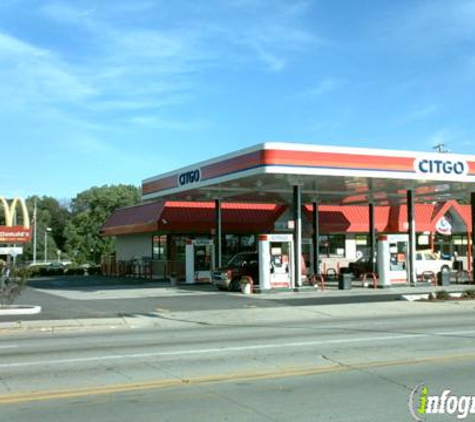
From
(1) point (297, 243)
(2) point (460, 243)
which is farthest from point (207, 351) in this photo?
(2) point (460, 243)

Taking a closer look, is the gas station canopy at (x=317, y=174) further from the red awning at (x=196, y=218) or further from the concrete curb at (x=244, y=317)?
the concrete curb at (x=244, y=317)

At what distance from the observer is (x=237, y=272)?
30719 mm

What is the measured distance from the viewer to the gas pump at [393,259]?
31.6 metres

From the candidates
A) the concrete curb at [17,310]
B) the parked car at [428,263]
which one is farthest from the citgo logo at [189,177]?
the parked car at [428,263]

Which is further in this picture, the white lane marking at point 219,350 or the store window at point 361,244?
the store window at point 361,244

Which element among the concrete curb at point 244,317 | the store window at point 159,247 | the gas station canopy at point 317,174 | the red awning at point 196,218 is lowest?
the concrete curb at point 244,317

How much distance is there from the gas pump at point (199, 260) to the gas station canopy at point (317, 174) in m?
2.75

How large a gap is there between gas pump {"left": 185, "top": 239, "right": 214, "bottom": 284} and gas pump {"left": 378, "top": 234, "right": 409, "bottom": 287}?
9.16 meters

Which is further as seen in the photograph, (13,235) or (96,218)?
(96,218)

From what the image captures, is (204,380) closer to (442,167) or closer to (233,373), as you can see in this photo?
(233,373)

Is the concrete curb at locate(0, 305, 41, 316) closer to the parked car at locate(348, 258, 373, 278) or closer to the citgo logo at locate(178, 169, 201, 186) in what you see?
the citgo logo at locate(178, 169, 201, 186)

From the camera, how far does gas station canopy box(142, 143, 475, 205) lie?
28.1 m

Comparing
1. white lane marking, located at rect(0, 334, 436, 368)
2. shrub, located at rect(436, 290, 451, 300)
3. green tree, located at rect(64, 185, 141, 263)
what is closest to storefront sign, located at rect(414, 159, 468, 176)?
shrub, located at rect(436, 290, 451, 300)

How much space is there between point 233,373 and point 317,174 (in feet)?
64.1
